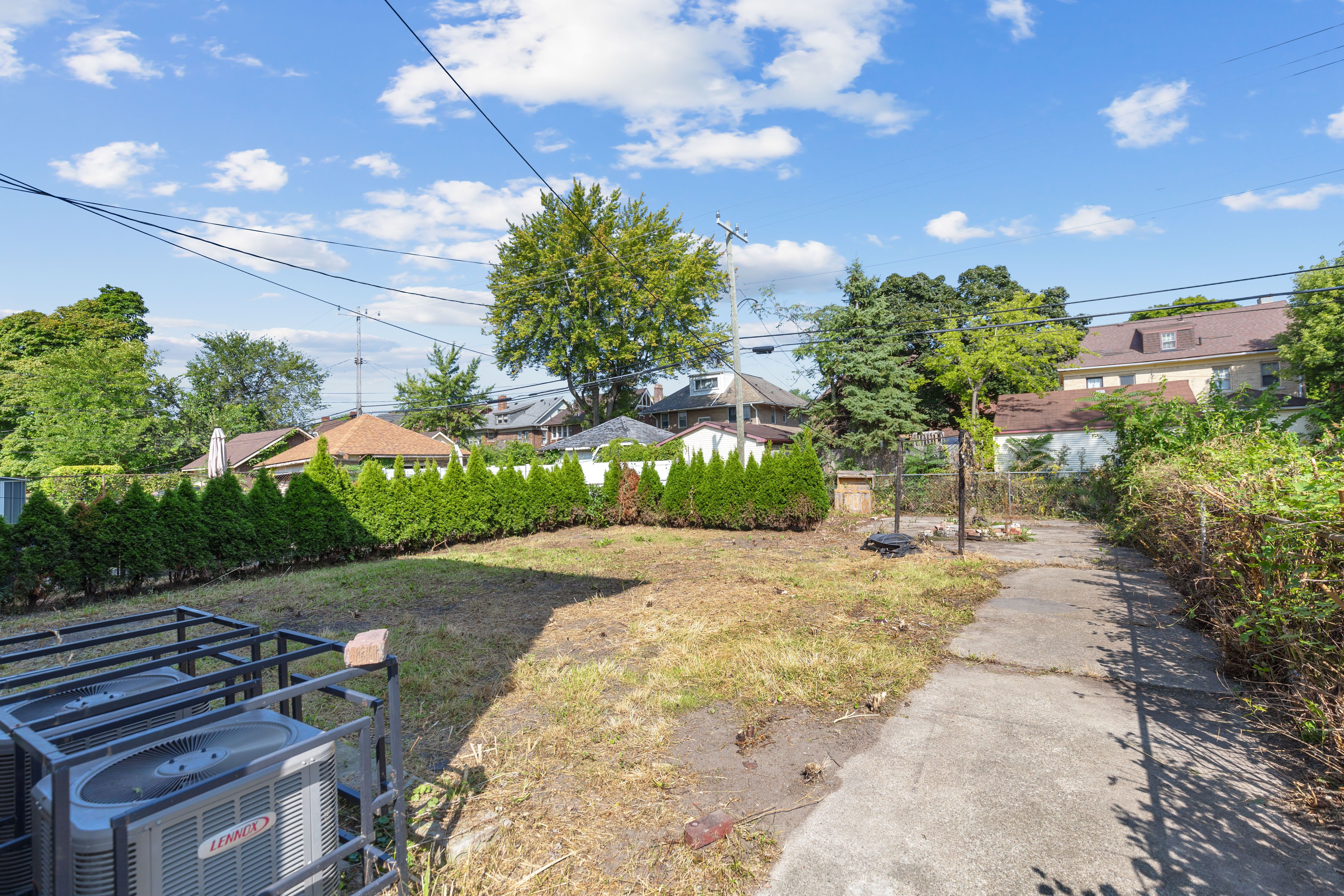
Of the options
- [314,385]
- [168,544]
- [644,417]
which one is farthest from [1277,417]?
[314,385]

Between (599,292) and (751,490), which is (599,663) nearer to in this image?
(751,490)

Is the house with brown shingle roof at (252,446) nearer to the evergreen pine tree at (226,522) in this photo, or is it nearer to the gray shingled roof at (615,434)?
the gray shingled roof at (615,434)

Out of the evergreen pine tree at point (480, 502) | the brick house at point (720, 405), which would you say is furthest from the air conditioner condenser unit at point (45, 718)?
the brick house at point (720, 405)

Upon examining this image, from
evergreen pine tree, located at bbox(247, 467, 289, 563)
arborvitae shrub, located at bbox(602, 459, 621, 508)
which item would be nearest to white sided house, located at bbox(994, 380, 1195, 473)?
arborvitae shrub, located at bbox(602, 459, 621, 508)

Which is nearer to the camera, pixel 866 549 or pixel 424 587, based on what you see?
pixel 424 587

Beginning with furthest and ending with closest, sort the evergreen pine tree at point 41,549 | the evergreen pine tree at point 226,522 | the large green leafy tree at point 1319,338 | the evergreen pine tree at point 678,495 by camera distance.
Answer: the large green leafy tree at point 1319,338 → the evergreen pine tree at point 678,495 → the evergreen pine tree at point 226,522 → the evergreen pine tree at point 41,549

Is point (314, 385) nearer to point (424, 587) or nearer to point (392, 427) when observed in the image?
point (392, 427)

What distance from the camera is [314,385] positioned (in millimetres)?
49844

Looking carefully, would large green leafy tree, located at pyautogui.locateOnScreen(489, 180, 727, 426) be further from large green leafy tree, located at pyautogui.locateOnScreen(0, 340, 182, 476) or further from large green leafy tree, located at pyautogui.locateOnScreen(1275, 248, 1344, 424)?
large green leafy tree, located at pyautogui.locateOnScreen(1275, 248, 1344, 424)

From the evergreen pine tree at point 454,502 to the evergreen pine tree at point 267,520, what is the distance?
9.72 ft

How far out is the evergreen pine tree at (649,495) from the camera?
15.9m

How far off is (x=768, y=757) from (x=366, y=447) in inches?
1011

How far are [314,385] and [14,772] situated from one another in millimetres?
54702

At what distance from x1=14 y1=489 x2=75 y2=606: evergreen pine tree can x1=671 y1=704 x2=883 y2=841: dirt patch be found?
8908mm
